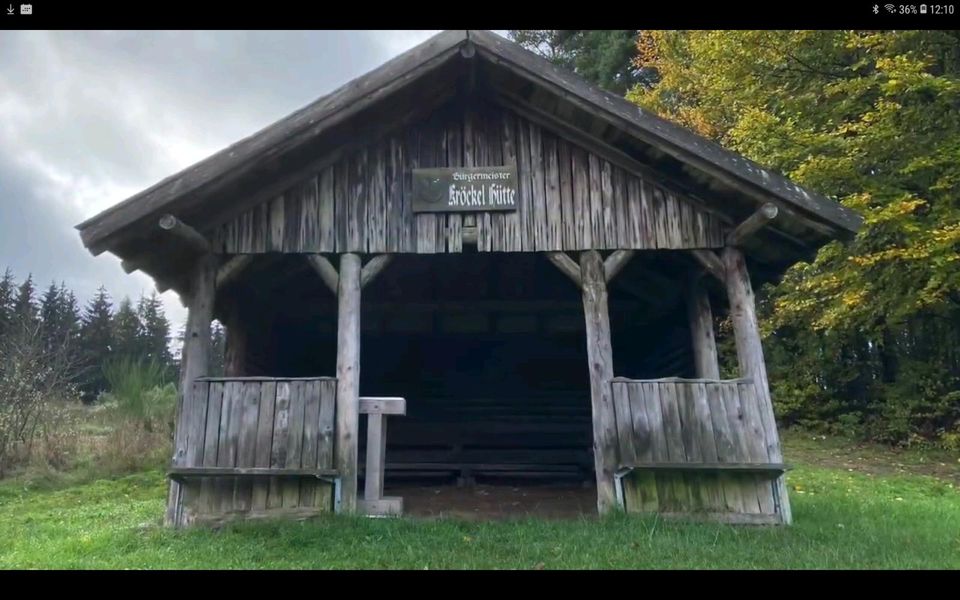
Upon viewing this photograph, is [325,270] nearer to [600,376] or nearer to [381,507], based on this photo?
[381,507]

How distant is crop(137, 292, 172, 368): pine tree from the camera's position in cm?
4747

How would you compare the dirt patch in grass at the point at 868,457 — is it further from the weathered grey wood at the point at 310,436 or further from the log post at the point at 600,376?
the weathered grey wood at the point at 310,436

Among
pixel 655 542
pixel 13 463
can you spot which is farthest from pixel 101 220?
pixel 13 463

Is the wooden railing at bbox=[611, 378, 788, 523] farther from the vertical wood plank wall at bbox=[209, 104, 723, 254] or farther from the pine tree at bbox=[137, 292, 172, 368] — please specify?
the pine tree at bbox=[137, 292, 172, 368]

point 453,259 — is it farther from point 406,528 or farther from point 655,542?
point 655,542

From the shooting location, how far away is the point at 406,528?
6.77 meters

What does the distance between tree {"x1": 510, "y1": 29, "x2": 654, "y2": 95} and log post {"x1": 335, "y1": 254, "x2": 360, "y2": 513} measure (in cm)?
1834

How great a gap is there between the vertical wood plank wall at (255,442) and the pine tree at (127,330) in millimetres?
39381

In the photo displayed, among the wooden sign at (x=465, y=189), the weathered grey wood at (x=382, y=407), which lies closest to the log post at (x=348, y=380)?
the weathered grey wood at (x=382, y=407)

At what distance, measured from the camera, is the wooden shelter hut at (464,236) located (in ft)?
24.1

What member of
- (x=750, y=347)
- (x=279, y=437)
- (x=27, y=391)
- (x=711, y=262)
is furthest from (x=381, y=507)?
(x=27, y=391)

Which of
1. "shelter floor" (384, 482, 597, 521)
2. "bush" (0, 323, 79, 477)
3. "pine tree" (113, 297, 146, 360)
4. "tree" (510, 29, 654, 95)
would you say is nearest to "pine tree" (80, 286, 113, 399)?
"pine tree" (113, 297, 146, 360)

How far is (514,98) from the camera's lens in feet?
27.5
